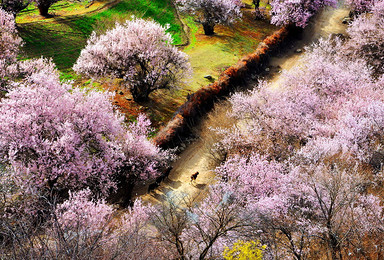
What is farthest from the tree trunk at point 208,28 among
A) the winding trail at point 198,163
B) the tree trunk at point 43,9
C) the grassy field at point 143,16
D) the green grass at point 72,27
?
the tree trunk at point 43,9

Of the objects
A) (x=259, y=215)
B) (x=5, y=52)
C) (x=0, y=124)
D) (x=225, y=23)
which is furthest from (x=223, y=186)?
(x=225, y=23)

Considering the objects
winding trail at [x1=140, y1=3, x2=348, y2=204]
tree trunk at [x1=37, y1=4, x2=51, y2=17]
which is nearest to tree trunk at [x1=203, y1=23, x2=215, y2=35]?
winding trail at [x1=140, y1=3, x2=348, y2=204]

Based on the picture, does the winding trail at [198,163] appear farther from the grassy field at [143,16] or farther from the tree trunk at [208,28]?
the tree trunk at [208,28]

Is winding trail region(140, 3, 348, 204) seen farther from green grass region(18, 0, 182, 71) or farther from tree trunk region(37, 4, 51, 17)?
tree trunk region(37, 4, 51, 17)

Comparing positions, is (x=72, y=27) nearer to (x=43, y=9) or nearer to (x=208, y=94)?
(x=43, y=9)

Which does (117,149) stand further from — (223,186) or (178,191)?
(223,186)

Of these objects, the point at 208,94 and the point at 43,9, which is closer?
the point at 208,94

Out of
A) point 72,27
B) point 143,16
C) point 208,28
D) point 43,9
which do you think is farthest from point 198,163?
point 43,9
